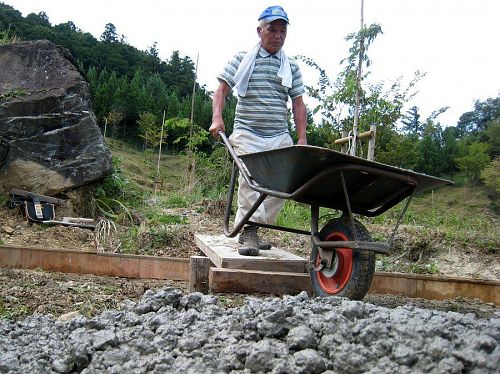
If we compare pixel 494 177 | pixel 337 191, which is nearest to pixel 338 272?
pixel 337 191

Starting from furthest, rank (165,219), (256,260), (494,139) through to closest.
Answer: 1. (494,139)
2. (165,219)
3. (256,260)

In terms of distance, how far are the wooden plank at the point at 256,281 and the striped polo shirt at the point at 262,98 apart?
108 cm

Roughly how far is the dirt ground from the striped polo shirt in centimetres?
118

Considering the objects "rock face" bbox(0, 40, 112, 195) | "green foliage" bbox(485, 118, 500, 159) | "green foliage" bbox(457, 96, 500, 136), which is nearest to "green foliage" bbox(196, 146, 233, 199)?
"rock face" bbox(0, 40, 112, 195)

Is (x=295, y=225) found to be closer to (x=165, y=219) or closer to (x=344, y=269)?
(x=165, y=219)

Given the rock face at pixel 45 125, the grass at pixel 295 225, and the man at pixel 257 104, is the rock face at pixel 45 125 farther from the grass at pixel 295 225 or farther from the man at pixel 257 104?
the man at pixel 257 104

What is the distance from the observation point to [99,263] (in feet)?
13.3

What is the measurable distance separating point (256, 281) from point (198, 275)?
1.28ft

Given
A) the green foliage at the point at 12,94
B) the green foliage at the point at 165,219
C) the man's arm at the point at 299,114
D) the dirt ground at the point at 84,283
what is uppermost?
the green foliage at the point at 12,94

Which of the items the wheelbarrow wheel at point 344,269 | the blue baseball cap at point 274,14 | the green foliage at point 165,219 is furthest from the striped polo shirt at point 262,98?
the green foliage at point 165,219

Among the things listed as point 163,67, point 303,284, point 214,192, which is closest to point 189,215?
point 214,192

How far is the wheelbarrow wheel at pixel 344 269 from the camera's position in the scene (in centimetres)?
261

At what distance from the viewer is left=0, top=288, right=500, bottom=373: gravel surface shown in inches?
59.6

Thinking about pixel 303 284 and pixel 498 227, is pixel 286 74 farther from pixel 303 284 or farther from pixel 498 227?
pixel 498 227
